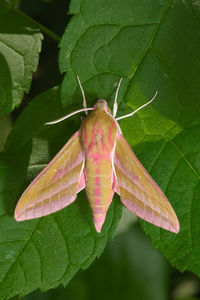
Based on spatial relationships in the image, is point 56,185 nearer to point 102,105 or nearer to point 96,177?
point 96,177

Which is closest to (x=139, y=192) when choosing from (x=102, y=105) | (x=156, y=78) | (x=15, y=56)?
(x=102, y=105)

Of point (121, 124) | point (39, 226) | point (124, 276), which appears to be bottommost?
point (124, 276)

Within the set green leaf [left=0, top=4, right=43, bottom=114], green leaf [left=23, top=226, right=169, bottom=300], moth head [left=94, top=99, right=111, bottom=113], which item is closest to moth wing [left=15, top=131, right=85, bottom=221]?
moth head [left=94, top=99, right=111, bottom=113]

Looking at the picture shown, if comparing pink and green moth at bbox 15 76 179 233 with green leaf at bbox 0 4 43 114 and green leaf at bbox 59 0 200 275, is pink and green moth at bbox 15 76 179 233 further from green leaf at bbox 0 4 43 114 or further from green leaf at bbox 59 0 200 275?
green leaf at bbox 0 4 43 114

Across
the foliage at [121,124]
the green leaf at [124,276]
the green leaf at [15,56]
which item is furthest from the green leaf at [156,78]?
the green leaf at [124,276]

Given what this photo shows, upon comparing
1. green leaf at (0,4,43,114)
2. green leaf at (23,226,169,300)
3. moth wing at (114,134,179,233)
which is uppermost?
green leaf at (0,4,43,114)

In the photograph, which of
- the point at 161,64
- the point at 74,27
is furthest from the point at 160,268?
the point at 74,27

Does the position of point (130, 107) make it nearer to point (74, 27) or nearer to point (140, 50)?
point (140, 50)
